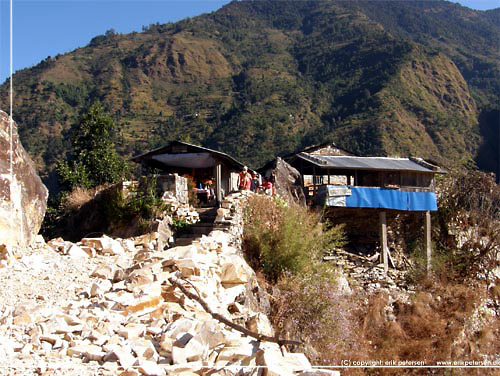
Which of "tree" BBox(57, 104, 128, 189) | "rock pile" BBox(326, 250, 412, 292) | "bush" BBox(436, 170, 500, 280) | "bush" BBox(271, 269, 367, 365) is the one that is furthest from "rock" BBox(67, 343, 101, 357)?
"bush" BBox(436, 170, 500, 280)

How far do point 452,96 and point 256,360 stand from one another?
68556mm

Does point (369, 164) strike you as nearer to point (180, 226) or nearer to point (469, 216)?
point (469, 216)

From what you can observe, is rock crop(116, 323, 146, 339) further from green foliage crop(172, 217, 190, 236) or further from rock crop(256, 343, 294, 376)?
green foliage crop(172, 217, 190, 236)

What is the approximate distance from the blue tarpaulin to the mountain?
22.2 m

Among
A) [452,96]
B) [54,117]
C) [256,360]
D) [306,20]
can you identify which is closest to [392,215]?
[256,360]

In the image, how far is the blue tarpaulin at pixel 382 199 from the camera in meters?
17.9

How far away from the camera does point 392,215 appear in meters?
20.6

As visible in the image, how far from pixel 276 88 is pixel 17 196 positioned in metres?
59.9

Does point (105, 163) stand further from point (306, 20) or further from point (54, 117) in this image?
point (306, 20)

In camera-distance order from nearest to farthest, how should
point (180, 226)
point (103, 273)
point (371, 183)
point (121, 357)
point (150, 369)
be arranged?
point (150, 369) → point (121, 357) → point (103, 273) → point (180, 226) → point (371, 183)

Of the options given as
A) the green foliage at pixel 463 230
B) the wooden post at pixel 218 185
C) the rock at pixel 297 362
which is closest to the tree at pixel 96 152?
the wooden post at pixel 218 185

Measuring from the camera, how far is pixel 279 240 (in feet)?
37.6

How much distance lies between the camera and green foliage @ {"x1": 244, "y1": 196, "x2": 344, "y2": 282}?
11.2m

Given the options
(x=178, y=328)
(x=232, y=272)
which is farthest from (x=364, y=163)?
(x=178, y=328)
